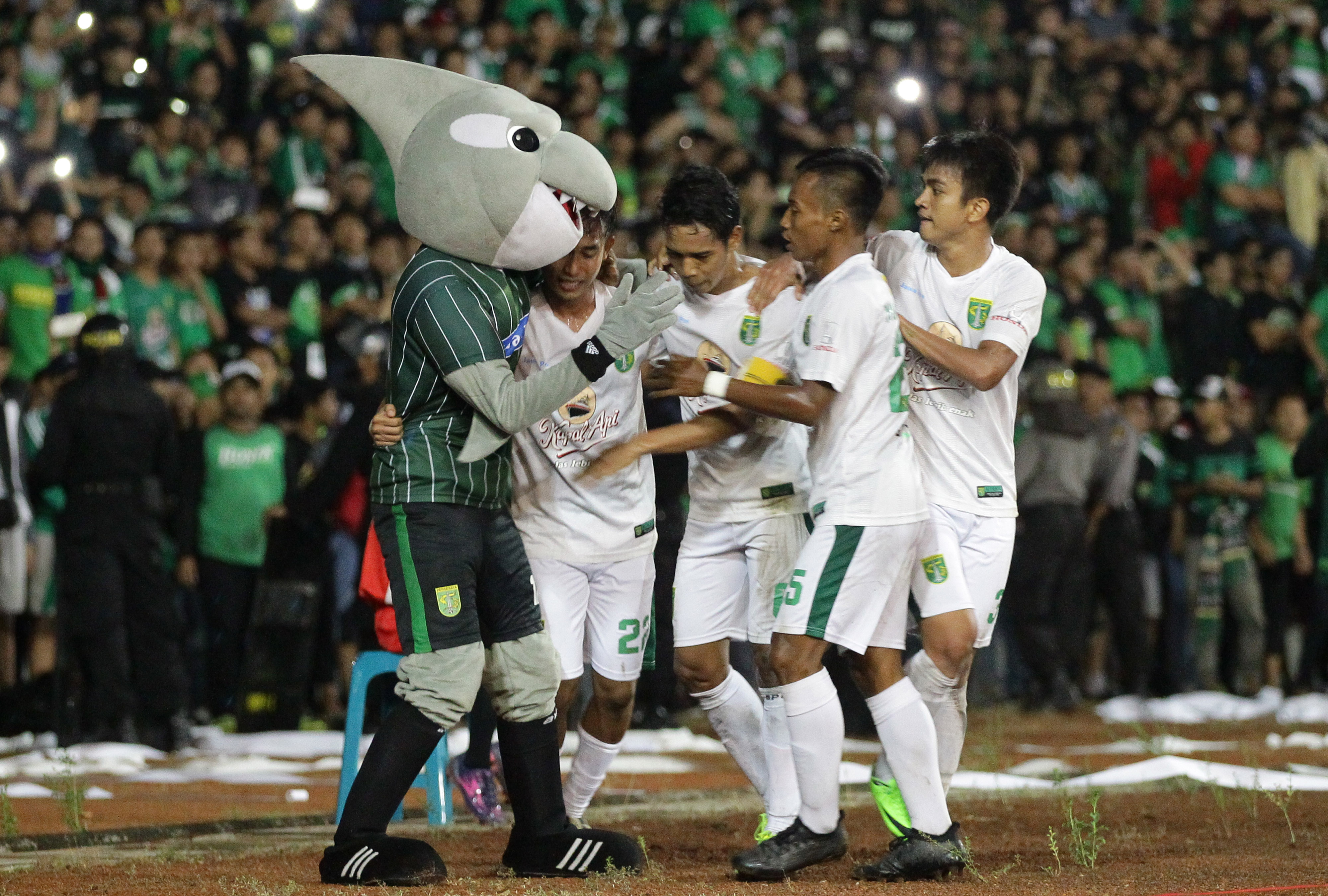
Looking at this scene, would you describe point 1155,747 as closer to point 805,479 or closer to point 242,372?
point 805,479

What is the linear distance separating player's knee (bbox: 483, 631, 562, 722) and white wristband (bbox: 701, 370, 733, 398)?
990 millimetres

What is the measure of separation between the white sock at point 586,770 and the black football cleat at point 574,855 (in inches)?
28.9

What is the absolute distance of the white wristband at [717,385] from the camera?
5.61m

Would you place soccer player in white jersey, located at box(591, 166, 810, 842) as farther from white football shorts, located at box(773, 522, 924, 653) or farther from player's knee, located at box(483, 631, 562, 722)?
player's knee, located at box(483, 631, 562, 722)

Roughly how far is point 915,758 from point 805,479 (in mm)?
1262

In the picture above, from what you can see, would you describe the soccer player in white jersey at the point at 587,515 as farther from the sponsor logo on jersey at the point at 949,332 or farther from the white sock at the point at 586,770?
the sponsor logo on jersey at the point at 949,332

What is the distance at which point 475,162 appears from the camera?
548 centimetres

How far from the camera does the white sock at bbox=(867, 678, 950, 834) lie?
549 cm

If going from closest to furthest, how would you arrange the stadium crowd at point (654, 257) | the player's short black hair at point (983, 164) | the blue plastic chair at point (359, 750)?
the player's short black hair at point (983, 164)
the blue plastic chair at point (359, 750)
the stadium crowd at point (654, 257)

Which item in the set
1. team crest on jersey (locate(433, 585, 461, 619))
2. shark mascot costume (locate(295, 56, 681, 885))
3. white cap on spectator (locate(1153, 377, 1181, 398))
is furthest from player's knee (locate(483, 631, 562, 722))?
white cap on spectator (locate(1153, 377, 1181, 398))

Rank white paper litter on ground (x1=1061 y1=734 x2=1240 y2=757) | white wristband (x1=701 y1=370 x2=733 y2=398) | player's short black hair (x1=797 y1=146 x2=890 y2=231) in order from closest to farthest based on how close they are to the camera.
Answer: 1. white wristband (x1=701 y1=370 x2=733 y2=398)
2. player's short black hair (x1=797 y1=146 x2=890 y2=231)
3. white paper litter on ground (x1=1061 y1=734 x2=1240 y2=757)

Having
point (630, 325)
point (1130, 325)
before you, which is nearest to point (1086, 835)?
point (630, 325)

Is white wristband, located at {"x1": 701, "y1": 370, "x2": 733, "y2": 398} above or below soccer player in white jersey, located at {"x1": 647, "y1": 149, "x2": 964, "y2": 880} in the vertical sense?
above

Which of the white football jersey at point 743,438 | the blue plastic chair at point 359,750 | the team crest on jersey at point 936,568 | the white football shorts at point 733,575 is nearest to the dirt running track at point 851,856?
the blue plastic chair at point 359,750
